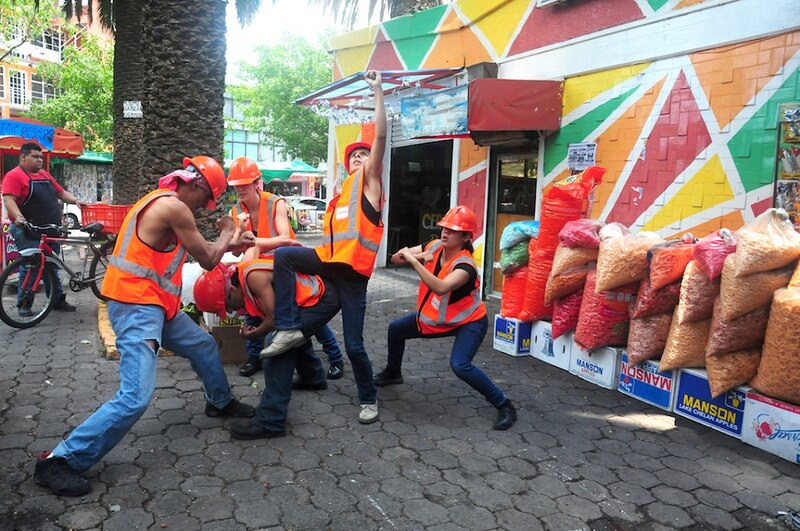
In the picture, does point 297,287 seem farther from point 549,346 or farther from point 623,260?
point 549,346

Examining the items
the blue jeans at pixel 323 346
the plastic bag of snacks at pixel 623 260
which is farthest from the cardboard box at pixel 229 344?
the plastic bag of snacks at pixel 623 260

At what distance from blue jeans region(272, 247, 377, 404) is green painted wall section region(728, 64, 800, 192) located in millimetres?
3615

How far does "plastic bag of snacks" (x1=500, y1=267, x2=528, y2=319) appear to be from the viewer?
577 cm

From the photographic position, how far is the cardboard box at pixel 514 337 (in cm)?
572

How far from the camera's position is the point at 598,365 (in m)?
4.96

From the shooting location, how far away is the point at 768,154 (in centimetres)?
522

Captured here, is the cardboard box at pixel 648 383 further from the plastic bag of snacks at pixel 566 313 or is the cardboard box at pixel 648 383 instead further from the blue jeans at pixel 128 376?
the blue jeans at pixel 128 376

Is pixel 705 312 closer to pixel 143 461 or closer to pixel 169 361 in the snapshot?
pixel 143 461

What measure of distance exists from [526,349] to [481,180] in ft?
11.9

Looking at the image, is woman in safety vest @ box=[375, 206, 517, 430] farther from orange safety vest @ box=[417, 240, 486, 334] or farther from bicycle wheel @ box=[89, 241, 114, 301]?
bicycle wheel @ box=[89, 241, 114, 301]

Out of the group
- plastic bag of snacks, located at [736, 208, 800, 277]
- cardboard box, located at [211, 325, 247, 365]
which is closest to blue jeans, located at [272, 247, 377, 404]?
cardboard box, located at [211, 325, 247, 365]

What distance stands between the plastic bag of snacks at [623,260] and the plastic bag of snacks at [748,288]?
2.47 feet

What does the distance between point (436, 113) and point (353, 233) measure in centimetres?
456

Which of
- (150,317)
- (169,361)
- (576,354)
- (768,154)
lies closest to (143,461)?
(150,317)
